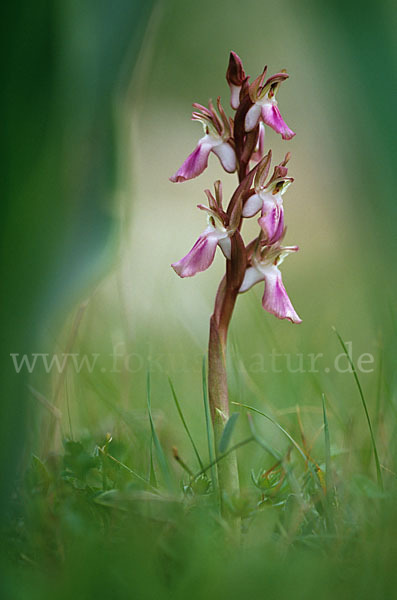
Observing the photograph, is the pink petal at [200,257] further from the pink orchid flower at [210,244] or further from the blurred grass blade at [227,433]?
the blurred grass blade at [227,433]

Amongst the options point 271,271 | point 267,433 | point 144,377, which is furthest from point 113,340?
point 271,271

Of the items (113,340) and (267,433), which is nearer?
(267,433)

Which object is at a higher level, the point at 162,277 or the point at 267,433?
the point at 162,277

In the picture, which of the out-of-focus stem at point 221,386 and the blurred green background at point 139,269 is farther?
the out-of-focus stem at point 221,386

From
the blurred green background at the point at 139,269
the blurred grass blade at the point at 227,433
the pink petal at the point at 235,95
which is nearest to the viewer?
the blurred green background at the point at 139,269

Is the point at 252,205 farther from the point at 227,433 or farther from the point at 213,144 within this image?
the point at 227,433

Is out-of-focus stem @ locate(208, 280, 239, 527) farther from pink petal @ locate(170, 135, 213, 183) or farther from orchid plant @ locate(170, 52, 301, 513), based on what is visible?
pink petal @ locate(170, 135, 213, 183)

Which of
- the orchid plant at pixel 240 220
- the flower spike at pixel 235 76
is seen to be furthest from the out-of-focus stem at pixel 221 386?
the flower spike at pixel 235 76

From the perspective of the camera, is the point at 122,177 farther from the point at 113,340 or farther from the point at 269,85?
the point at 113,340
